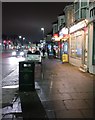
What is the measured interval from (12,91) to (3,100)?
1826 millimetres

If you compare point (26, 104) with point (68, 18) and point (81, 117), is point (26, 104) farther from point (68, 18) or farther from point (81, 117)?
point (68, 18)

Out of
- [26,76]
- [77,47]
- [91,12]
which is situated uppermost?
[91,12]

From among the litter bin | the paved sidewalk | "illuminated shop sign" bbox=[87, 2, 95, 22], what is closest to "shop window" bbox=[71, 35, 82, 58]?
"illuminated shop sign" bbox=[87, 2, 95, 22]

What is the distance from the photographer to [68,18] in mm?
35531

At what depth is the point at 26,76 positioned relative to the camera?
11.3 m

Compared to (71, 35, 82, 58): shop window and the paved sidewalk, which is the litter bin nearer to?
the paved sidewalk

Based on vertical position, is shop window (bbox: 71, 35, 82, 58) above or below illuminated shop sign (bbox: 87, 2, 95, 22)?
below

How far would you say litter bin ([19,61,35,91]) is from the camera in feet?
37.2

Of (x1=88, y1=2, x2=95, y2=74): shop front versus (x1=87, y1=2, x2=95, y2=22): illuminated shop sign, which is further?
(x1=88, y1=2, x2=95, y2=74): shop front

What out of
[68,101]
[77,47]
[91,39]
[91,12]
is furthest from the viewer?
[77,47]

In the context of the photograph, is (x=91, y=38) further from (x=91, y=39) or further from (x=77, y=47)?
(x=77, y=47)

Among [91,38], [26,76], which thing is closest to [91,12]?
[91,38]

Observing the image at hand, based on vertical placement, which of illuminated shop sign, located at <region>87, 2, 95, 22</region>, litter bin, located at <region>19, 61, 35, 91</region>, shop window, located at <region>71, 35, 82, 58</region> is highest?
illuminated shop sign, located at <region>87, 2, 95, 22</region>

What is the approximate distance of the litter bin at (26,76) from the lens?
37.2 ft
